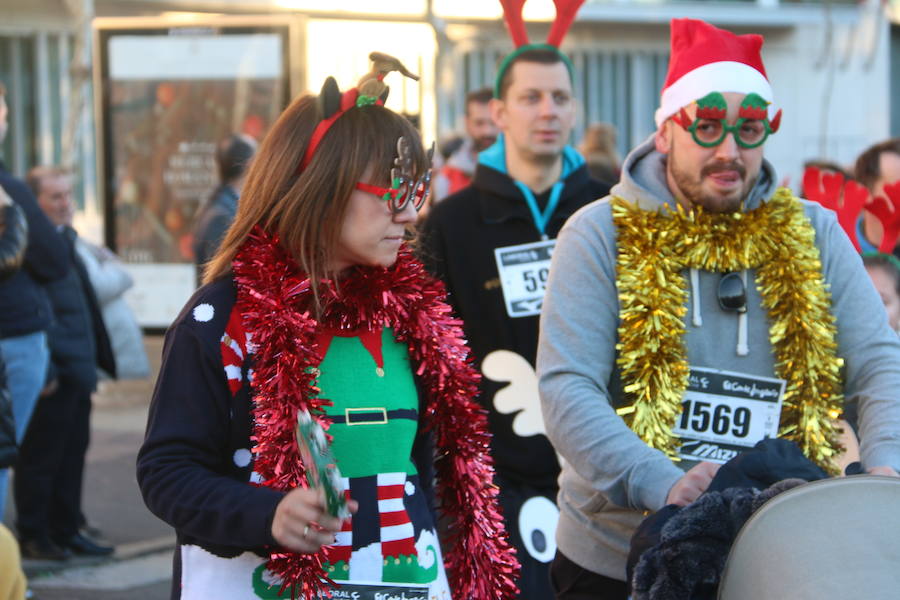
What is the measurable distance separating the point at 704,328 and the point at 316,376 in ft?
3.43

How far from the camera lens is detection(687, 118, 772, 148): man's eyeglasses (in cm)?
326

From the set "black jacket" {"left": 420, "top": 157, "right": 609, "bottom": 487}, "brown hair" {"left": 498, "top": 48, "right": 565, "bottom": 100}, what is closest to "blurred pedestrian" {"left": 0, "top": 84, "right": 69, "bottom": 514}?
"black jacket" {"left": 420, "top": 157, "right": 609, "bottom": 487}

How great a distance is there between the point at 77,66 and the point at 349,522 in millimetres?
10530

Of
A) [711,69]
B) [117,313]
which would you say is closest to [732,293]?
[711,69]

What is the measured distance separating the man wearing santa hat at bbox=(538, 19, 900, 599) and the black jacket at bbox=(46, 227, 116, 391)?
4019 mm

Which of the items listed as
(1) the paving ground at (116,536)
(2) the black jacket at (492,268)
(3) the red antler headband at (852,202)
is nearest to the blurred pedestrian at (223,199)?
(1) the paving ground at (116,536)

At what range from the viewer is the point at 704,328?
320cm

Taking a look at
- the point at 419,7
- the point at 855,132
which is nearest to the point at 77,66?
the point at 419,7

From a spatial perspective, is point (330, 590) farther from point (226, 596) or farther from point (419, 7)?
point (419, 7)

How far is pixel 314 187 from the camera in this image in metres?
2.60

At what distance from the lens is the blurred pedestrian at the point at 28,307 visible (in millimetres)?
6055

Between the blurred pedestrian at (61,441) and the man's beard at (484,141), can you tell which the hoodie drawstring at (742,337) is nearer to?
the blurred pedestrian at (61,441)

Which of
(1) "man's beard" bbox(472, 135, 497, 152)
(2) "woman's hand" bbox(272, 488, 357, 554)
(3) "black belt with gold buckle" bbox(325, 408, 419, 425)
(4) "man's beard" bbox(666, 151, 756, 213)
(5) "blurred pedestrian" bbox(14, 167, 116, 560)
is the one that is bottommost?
(5) "blurred pedestrian" bbox(14, 167, 116, 560)

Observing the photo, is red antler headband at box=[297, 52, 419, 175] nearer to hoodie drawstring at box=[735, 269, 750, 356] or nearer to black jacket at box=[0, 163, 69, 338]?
hoodie drawstring at box=[735, 269, 750, 356]
